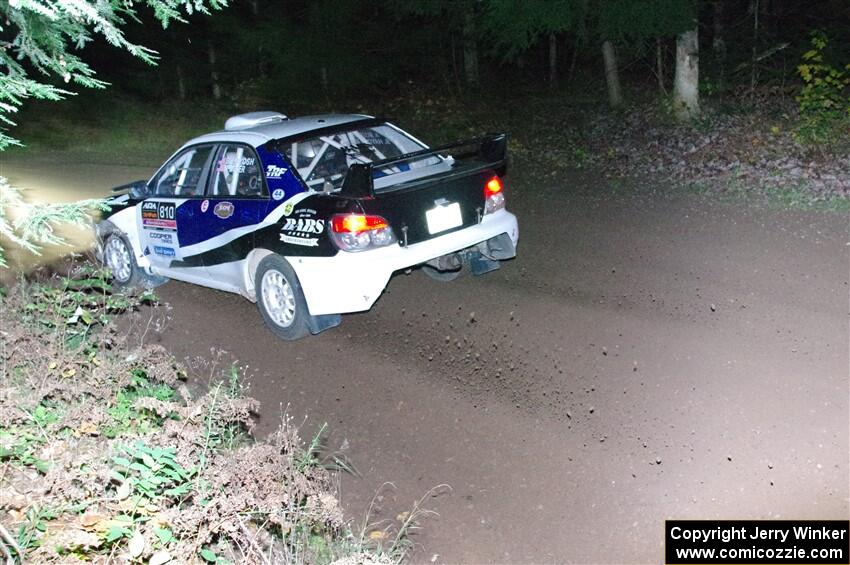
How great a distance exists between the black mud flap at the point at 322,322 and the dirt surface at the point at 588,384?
9.0 inches

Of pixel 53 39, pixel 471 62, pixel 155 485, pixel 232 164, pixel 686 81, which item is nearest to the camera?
pixel 155 485

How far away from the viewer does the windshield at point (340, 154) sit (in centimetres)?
770

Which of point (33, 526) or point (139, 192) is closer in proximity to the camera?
point (33, 526)

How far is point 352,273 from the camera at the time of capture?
702 centimetres

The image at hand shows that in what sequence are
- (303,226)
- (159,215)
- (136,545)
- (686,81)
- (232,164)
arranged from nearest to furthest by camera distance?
1. (136,545)
2. (303,226)
3. (232,164)
4. (159,215)
5. (686,81)

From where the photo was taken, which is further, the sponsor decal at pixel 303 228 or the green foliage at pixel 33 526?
the sponsor decal at pixel 303 228

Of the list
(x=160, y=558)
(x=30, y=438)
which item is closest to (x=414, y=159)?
(x=30, y=438)

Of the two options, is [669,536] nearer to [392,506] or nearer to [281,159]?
[392,506]

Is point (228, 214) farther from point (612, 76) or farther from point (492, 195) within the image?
point (612, 76)

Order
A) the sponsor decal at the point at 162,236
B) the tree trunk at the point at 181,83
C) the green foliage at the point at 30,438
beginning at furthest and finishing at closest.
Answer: the tree trunk at the point at 181,83, the sponsor decal at the point at 162,236, the green foliage at the point at 30,438

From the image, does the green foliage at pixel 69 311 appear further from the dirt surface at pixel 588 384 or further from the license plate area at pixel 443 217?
the license plate area at pixel 443 217

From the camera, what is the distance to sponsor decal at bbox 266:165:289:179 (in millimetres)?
7445

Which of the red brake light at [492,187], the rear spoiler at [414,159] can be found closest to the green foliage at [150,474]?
the rear spoiler at [414,159]

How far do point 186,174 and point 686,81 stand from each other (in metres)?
10.2
